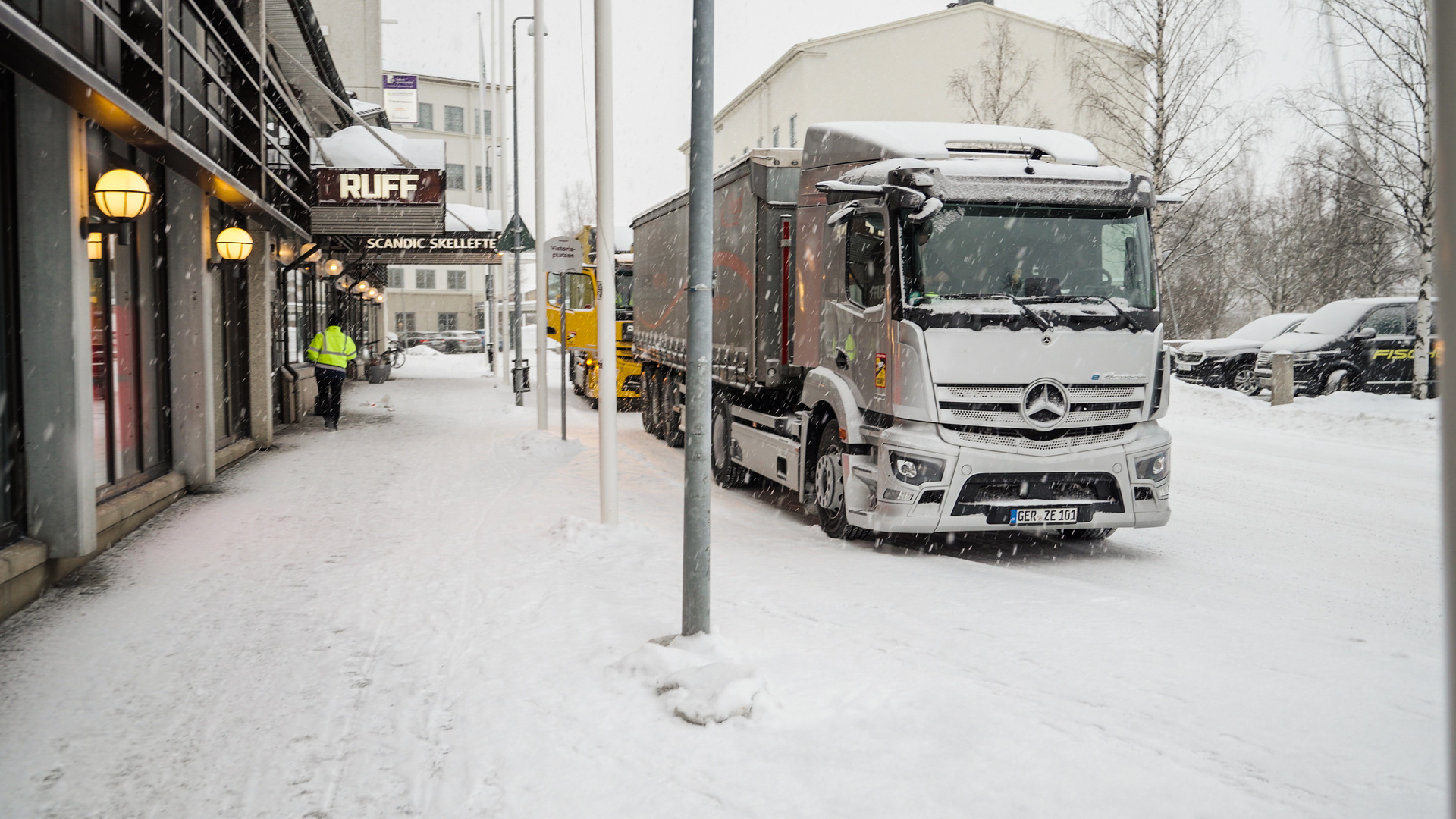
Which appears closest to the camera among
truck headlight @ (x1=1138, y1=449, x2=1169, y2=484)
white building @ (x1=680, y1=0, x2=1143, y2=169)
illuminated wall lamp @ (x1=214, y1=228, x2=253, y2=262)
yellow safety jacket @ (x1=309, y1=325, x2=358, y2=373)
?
truck headlight @ (x1=1138, y1=449, x2=1169, y2=484)

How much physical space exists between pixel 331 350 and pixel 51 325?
9.86m

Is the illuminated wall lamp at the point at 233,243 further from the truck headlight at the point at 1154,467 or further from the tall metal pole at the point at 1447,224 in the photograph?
the tall metal pole at the point at 1447,224

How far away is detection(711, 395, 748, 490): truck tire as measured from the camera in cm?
1170

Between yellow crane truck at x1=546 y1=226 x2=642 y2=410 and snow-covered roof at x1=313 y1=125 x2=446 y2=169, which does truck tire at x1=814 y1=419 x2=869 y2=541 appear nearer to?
yellow crane truck at x1=546 y1=226 x2=642 y2=410

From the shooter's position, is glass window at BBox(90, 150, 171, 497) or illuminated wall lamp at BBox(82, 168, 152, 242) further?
glass window at BBox(90, 150, 171, 497)

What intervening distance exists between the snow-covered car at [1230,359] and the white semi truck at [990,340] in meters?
16.0

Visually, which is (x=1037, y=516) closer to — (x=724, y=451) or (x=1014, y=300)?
(x=1014, y=300)

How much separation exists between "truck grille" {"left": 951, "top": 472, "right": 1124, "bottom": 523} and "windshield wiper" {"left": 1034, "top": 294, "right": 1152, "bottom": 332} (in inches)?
42.8

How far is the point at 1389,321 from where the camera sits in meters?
19.9

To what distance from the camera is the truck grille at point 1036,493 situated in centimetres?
742

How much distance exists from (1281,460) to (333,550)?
1117cm

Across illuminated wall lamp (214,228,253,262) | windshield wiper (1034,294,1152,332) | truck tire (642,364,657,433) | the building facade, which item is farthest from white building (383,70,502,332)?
windshield wiper (1034,294,1152,332)

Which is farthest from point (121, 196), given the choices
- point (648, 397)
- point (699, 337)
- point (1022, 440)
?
point (648, 397)

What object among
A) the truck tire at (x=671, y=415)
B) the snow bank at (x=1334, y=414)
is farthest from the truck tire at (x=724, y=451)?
the snow bank at (x=1334, y=414)
